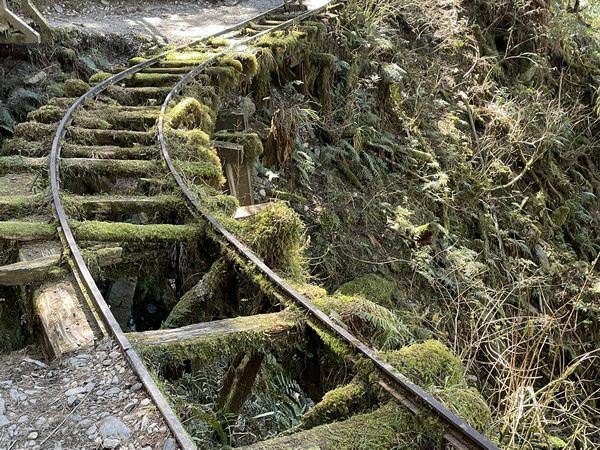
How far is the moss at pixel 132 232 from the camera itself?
4.66 m

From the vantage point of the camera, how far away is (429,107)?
13250 mm

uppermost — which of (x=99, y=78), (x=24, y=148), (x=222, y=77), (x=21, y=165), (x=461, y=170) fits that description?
(x=99, y=78)

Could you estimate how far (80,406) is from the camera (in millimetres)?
2967

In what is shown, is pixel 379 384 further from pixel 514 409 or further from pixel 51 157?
pixel 51 157

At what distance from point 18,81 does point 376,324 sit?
813 centimetres

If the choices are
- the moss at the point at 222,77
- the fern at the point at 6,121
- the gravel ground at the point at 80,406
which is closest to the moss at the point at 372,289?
the moss at the point at 222,77

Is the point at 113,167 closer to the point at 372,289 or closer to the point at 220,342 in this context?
the point at 220,342

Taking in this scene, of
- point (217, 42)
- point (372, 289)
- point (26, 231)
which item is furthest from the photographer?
point (217, 42)

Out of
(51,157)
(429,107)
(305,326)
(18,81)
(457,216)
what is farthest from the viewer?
(429,107)

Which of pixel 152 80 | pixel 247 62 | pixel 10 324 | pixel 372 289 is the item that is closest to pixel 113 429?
pixel 10 324

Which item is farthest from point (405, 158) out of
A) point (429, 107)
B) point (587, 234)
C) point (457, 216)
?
point (587, 234)

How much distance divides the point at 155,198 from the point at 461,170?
→ 26.7 feet

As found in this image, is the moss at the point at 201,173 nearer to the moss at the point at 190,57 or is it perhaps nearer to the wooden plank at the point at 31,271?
the wooden plank at the point at 31,271

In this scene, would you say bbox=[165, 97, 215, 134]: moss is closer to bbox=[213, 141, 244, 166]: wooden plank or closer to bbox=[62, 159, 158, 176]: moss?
bbox=[213, 141, 244, 166]: wooden plank
